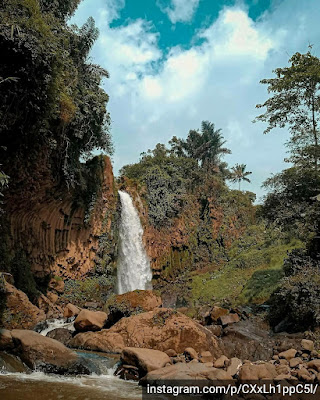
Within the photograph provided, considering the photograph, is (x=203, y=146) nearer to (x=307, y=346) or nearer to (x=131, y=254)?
(x=131, y=254)

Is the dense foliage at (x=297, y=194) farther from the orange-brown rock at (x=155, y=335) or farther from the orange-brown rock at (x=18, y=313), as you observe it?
the orange-brown rock at (x=18, y=313)

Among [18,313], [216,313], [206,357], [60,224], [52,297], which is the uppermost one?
[60,224]

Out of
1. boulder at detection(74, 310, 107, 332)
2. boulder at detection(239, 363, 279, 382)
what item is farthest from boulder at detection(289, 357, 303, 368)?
boulder at detection(74, 310, 107, 332)

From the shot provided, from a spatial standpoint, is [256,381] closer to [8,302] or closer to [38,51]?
[8,302]

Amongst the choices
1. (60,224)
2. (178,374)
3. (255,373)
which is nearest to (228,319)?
(255,373)

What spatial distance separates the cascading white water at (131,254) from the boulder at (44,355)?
13.7m

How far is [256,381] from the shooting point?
662 cm

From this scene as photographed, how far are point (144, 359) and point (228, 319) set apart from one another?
5.20 meters

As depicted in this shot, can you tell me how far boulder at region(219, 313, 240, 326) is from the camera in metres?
12.0

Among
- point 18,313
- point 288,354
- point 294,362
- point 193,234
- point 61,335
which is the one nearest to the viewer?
point 294,362

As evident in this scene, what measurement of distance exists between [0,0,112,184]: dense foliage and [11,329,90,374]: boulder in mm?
5771

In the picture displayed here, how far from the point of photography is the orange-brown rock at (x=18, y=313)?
38.0ft

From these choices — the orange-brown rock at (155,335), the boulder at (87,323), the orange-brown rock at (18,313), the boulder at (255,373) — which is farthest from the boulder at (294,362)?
the orange-brown rock at (18,313)

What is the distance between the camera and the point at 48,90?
1107 cm
